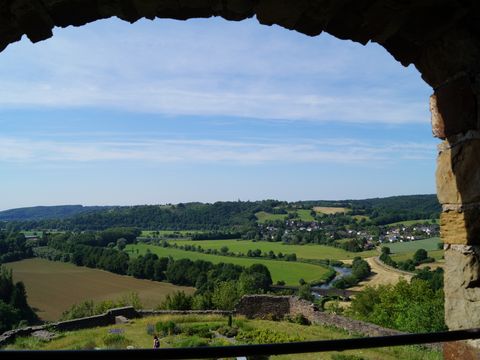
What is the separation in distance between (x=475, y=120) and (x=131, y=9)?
238 cm

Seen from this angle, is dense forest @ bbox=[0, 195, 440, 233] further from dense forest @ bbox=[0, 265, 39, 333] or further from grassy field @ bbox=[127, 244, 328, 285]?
dense forest @ bbox=[0, 265, 39, 333]

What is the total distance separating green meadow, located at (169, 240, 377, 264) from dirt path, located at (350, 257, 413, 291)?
400 inches

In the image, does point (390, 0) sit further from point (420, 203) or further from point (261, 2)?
point (420, 203)

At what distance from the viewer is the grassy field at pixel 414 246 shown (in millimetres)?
63062

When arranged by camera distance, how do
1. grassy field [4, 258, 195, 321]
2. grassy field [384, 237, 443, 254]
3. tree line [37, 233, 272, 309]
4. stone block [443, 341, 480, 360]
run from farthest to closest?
grassy field [384, 237, 443, 254] < tree line [37, 233, 272, 309] < grassy field [4, 258, 195, 321] < stone block [443, 341, 480, 360]

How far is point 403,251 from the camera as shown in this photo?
6544 centimetres

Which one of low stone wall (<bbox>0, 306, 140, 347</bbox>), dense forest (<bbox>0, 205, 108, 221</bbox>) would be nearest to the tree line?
low stone wall (<bbox>0, 306, 140, 347</bbox>)

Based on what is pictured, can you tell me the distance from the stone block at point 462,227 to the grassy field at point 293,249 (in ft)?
227

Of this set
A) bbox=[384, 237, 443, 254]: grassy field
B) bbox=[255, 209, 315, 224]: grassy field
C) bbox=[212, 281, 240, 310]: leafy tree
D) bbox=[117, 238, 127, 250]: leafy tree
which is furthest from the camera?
bbox=[255, 209, 315, 224]: grassy field

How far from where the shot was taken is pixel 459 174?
9.58 ft

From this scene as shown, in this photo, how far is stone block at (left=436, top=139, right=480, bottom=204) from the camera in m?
2.79

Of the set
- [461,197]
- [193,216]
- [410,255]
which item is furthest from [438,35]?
[193,216]

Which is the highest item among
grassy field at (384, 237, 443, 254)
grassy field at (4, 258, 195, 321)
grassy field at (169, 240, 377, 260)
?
grassy field at (384, 237, 443, 254)

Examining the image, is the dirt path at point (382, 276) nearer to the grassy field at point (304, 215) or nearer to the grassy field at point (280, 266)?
the grassy field at point (280, 266)
